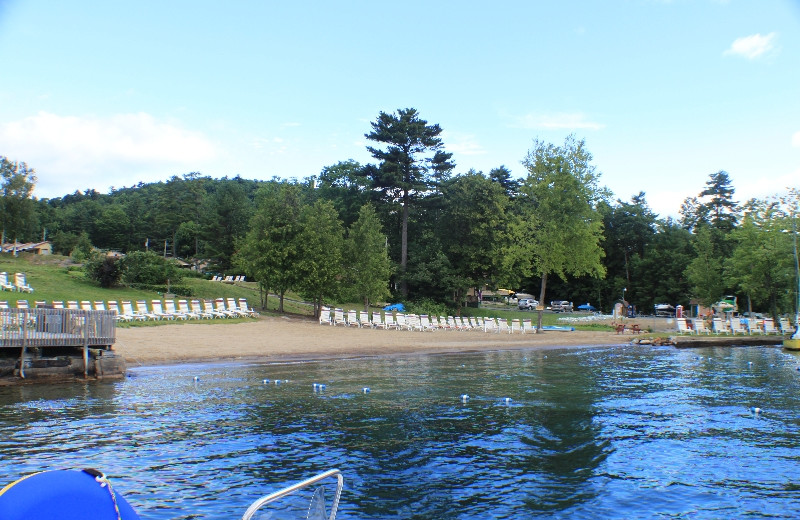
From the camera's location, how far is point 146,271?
4581 centimetres

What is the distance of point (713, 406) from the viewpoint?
685 inches

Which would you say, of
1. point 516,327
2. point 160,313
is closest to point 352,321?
point 160,313

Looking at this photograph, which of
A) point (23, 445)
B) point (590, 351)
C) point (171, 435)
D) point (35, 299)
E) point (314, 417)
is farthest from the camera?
point (590, 351)

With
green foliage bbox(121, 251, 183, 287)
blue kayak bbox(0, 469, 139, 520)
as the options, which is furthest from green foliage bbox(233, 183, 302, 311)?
blue kayak bbox(0, 469, 139, 520)

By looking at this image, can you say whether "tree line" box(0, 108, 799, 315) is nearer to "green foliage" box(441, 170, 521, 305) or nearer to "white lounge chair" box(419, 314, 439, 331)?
"green foliage" box(441, 170, 521, 305)

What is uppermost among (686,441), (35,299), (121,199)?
(121,199)

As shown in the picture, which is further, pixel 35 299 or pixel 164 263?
pixel 164 263

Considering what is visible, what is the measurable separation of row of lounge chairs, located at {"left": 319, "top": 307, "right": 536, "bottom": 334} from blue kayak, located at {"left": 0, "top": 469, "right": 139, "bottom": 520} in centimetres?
3593

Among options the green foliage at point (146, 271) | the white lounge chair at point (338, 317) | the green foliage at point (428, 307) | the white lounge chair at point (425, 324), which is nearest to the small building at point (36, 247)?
the green foliage at point (146, 271)

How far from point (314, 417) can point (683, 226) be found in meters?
95.6

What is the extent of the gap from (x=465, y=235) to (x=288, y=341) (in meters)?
31.4

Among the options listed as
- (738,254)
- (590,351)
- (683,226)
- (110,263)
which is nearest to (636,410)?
(590,351)

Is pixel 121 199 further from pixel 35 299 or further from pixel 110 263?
pixel 35 299

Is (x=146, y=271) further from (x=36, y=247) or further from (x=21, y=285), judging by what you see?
(x=36, y=247)
